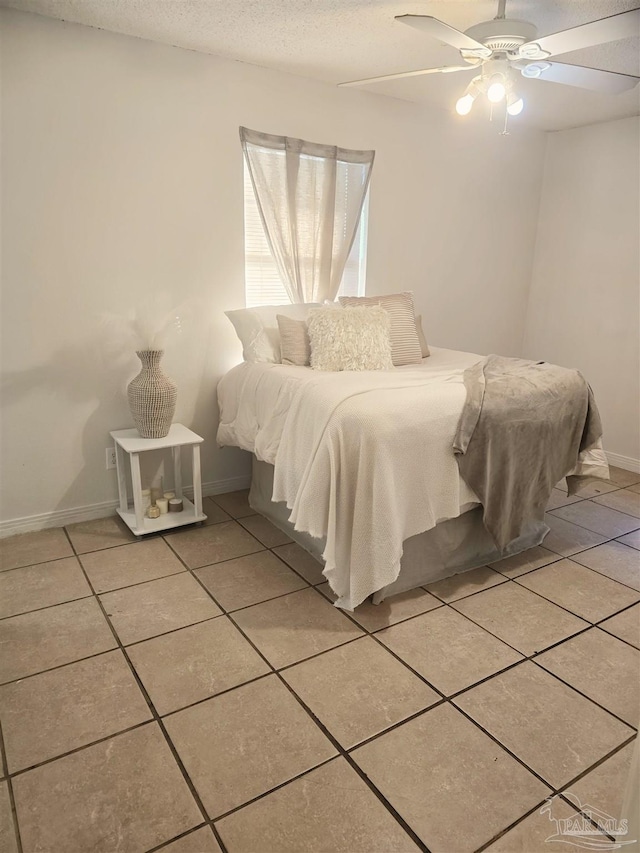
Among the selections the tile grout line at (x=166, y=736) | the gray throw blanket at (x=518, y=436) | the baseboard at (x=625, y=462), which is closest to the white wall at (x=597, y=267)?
the baseboard at (x=625, y=462)

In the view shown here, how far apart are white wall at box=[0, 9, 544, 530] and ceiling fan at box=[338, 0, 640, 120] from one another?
1226 mm

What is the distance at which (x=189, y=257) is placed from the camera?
3.18m

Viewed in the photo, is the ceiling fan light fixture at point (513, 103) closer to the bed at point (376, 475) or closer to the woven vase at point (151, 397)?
the bed at point (376, 475)

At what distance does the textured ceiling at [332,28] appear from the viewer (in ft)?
7.79

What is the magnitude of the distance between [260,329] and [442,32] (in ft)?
5.36

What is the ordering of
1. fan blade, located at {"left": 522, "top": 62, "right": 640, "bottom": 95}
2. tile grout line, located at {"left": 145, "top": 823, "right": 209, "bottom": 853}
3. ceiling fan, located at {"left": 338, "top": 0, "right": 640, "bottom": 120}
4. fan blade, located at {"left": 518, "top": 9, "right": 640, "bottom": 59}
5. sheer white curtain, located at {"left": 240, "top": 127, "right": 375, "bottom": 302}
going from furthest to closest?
sheer white curtain, located at {"left": 240, "top": 127, "right": 375, "bottom": 302}
fan blade, located at {"left": 522, "top": 62, "right": 640, "bottom": 95}
ceiling fan, located at {"left": 338, "top": 0, "right": 640, "bottom": 120}
fan blade, located at {"left": 518, "top": 9, "right": 640, "bottom": 59}
tile grout line, located at {"left": 145, "top": 823, "right": 209, "bottom": 853}

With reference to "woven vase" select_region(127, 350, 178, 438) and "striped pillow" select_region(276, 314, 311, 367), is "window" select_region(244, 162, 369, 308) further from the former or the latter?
"woven vase" select_region(127, 350, 178, 438)

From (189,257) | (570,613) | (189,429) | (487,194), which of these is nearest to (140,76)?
(189,257)

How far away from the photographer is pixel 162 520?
3033 millimetres

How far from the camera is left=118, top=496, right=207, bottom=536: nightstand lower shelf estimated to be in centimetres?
292

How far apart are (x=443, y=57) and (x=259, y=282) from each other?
153 centimetres

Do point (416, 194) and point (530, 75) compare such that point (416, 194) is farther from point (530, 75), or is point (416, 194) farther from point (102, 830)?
point (102, 830)

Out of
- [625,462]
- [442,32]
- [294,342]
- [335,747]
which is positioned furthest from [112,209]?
[625,462]

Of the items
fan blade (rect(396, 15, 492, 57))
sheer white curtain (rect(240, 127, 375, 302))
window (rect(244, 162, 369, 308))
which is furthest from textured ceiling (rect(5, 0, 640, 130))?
window (rect(244, 162, 369, 308))
